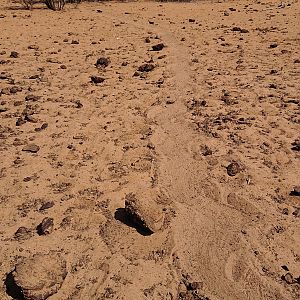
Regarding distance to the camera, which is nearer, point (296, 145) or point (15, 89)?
point (296, 145)

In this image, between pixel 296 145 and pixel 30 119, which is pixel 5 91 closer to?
pixel 30 119

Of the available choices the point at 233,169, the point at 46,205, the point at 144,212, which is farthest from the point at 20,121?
the point at 233,169

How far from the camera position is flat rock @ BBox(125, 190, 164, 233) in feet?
8.68

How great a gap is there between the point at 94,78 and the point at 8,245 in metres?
3.04

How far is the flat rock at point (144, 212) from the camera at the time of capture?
8.68 feet

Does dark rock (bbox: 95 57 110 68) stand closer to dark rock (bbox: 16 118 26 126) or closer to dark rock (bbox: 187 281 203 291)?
dark rock (bbox: 16 118 26 126)

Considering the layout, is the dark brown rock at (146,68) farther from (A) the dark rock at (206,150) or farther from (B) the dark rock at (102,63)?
(A) the dark rock at (206,150)

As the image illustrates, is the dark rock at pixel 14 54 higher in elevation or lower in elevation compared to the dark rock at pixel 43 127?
higher

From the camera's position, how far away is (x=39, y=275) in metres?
2.23

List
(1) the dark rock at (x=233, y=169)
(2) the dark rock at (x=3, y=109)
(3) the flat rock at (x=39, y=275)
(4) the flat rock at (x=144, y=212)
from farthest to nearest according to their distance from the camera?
(2) the dark rock at (x=3, y=109) → (1) the dark rock at (x=233, y=169) → (4) the flat rock at (x=144, y=212) → (3) the flat rock at (x=39, y=275)

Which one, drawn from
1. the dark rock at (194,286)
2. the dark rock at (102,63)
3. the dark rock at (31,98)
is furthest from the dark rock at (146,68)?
the dark rock at (194,286)

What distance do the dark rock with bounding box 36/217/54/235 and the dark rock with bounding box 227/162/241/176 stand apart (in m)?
1.46

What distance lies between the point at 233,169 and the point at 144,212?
38.4 inches

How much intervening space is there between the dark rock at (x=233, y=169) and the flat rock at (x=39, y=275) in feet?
5.07
